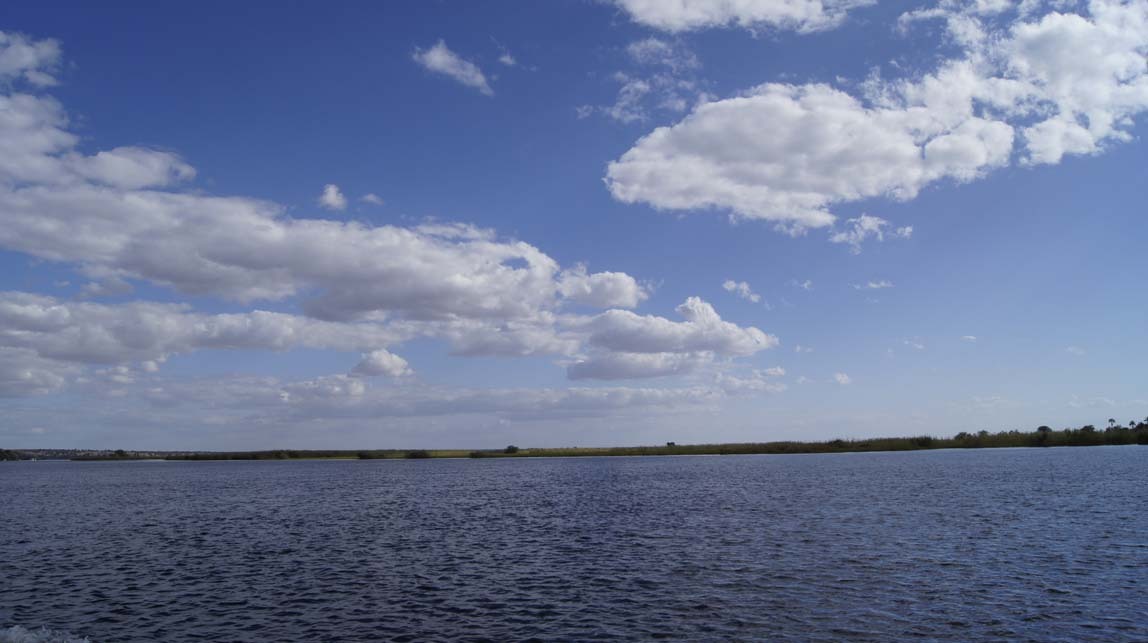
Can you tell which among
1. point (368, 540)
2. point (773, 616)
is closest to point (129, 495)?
point (368, 540)

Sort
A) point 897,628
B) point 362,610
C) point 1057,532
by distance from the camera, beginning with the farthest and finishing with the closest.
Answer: point 1057,532
point 362,610
point 897,628

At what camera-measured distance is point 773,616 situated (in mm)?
28234

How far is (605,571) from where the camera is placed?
3819 centimetres

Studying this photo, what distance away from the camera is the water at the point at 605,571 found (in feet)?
90.7

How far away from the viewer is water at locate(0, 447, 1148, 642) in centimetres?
2764

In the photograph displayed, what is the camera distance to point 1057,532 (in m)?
47.0

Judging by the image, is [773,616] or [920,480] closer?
[773,616]

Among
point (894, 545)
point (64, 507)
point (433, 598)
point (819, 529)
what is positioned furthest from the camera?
point (64, 507)

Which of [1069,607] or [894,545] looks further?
[894,545]

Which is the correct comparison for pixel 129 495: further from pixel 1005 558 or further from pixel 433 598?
pixel 1005 558

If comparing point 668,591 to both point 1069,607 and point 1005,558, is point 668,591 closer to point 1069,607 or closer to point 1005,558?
point 1069,607

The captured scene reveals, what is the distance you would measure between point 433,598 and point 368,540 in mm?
20668

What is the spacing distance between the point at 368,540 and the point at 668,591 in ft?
88.8

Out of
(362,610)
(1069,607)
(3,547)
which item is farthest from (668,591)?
(3,547)
